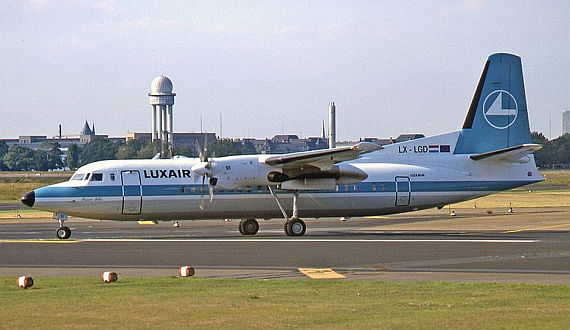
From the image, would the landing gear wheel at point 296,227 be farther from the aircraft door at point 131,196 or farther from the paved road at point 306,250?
the aircraft door at point 131,196

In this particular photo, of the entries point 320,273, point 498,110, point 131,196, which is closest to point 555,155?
point 498,110

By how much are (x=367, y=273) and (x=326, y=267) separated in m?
1.60

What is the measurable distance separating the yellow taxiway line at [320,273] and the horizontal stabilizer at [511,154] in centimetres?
1329

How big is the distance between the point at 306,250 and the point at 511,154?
35.0ft

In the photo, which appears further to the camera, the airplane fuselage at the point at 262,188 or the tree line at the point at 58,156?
the tree line at the point at 58,156

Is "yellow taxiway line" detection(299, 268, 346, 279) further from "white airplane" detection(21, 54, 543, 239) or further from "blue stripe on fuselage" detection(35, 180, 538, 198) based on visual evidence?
"blue stripe on fuselage" detection(35, 180, 538, 198)

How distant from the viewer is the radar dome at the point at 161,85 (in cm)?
15700

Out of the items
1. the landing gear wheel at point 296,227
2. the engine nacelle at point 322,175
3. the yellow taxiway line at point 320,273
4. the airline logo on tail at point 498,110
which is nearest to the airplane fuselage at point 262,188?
the engine nacelle at point 322,175

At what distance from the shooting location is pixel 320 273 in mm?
19484

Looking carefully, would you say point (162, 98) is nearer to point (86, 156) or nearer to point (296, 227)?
point (86, 156)

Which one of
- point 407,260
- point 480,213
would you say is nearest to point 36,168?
point 480,213

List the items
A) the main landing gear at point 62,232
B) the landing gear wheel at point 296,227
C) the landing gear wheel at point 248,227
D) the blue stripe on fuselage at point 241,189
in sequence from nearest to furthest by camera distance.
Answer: the main landing gear at point 62,232 → the blue stripe on fuselage at point 241,189 → the landing gear wheel at point 296,227 → the landing gear wheel at point 248,227

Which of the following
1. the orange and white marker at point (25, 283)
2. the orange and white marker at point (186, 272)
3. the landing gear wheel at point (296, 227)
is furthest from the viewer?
the landing gear wheel at point (296, 227)

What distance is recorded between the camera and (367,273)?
19.3m
